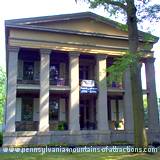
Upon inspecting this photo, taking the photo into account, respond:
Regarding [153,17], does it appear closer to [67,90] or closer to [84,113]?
[67,90]

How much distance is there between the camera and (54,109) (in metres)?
26.6

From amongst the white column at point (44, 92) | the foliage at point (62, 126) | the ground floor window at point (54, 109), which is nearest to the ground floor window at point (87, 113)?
the foliage at point (62, 126)

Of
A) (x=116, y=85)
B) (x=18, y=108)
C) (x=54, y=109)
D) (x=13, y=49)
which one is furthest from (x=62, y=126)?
(x=13, y=49)

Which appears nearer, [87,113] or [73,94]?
[73,94]

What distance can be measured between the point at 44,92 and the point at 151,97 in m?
9.77

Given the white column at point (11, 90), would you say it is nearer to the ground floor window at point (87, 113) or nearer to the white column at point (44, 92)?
the white column at point (44, 92)

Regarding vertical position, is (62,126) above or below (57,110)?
below

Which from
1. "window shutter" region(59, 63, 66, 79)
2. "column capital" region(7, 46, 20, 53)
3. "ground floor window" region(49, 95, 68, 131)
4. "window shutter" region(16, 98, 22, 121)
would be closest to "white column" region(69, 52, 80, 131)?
"window shutter" region(59, 63, 66, 79)

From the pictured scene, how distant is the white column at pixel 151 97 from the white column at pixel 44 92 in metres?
9.33

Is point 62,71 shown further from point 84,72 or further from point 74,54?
point 74,54

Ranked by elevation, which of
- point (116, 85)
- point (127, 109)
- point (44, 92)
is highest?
point (116, 85)

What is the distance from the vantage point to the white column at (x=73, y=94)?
2357cm

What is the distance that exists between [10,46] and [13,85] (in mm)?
3147

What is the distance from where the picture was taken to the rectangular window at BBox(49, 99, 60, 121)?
2642 cm
